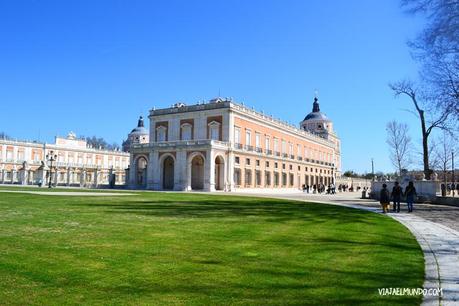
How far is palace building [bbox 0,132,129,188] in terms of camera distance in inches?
2995

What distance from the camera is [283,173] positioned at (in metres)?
66.1

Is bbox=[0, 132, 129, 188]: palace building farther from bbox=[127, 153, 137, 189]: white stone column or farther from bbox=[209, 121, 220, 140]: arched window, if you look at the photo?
bbox=[209, 121, 220, 140]: arched window

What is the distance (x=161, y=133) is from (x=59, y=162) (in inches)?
1516

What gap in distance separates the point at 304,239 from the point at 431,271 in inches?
113

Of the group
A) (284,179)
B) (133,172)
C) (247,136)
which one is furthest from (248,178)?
(133,172)

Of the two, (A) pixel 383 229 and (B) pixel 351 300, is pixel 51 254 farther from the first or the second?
(A) pixel 383 229

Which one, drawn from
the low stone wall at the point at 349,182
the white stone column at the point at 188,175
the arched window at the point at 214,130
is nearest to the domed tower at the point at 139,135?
the low stone wall at the point at 349,182

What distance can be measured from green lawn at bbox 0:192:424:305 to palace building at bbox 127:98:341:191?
3873 cm

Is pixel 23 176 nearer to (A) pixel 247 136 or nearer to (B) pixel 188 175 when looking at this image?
(B) pixel 188 175

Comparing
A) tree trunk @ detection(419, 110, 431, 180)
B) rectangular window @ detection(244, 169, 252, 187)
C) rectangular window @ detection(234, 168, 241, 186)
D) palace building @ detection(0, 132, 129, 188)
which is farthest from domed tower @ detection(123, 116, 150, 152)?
tree trunk @ detection(419, 110, 431, 180)

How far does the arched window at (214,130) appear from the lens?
53156 millimetres

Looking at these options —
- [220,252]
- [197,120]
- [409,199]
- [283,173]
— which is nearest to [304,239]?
[220,252]

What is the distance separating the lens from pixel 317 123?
97.6 m

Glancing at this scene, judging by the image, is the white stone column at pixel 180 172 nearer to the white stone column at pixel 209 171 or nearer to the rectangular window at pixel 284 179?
the white stone column at pixel 209 171
